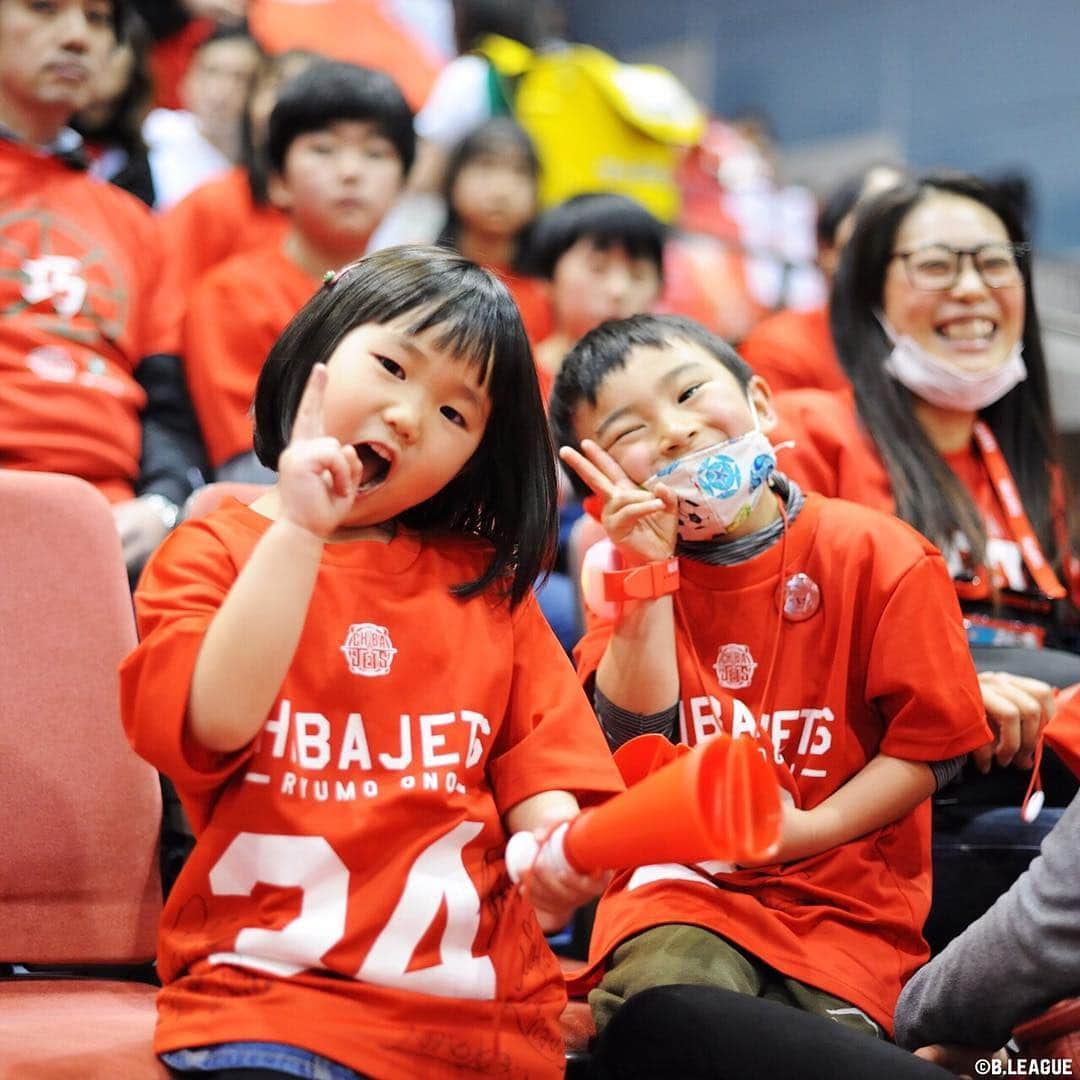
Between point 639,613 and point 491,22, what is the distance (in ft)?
11.4

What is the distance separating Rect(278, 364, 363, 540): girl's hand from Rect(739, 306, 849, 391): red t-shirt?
1696mm

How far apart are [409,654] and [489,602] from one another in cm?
11

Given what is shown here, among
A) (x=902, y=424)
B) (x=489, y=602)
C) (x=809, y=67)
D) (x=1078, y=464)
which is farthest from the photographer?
(x=809, y=67)

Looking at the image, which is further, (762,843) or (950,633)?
(950,633)

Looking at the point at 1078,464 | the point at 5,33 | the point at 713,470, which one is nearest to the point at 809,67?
the point at 1078,464

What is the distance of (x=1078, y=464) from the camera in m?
3.32

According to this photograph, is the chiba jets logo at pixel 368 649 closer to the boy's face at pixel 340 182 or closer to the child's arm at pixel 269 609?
the child's arm at pixel 269 609

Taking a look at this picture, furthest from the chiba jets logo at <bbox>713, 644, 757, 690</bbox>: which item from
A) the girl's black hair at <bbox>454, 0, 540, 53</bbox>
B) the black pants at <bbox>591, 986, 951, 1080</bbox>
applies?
the girl's black hair at <bbox>454, 0, 540, 53</bbox>

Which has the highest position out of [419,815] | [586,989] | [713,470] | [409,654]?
[713,470]

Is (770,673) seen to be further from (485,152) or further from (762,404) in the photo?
(485,152)

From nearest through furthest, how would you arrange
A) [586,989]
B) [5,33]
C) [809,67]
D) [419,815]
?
[419,815] < [586,989] < [5,33] < [809,67]

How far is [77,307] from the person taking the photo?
225cm

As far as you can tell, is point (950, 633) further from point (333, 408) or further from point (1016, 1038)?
point (333, 408)

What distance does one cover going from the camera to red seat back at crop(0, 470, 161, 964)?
4.57ft
